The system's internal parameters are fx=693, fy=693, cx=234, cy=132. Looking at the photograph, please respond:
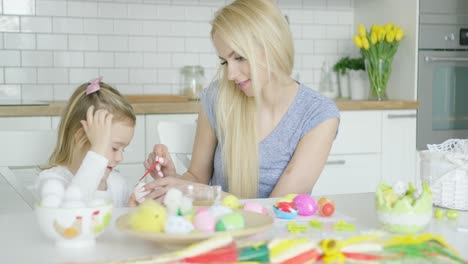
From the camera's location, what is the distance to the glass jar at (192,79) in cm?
405

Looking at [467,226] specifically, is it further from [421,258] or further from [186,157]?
[186,157]

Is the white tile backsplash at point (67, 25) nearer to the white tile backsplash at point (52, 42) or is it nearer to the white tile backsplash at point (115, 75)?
the white tile backsplash at point (52, 42)

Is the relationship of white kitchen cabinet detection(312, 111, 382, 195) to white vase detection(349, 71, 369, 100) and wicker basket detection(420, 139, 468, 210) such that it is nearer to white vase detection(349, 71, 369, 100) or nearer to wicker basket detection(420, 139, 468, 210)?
white vase detection(349, 71, 369, 100)

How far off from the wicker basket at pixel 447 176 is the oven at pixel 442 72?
7.80 ft

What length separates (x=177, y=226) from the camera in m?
1.22

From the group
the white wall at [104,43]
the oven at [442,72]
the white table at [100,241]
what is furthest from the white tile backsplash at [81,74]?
the white table at [100,241]

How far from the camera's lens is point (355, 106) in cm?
380

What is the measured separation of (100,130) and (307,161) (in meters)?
0.66

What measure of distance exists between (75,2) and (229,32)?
81.6 inches

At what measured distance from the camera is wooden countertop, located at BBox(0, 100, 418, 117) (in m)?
3.27

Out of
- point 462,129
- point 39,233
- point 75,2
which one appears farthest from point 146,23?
point 39,233

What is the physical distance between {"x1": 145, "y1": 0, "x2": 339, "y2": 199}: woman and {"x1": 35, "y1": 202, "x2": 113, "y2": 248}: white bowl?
737 millimetres

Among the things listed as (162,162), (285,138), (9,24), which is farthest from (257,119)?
(9,24)

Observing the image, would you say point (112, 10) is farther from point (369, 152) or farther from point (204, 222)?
point (204, 222)
